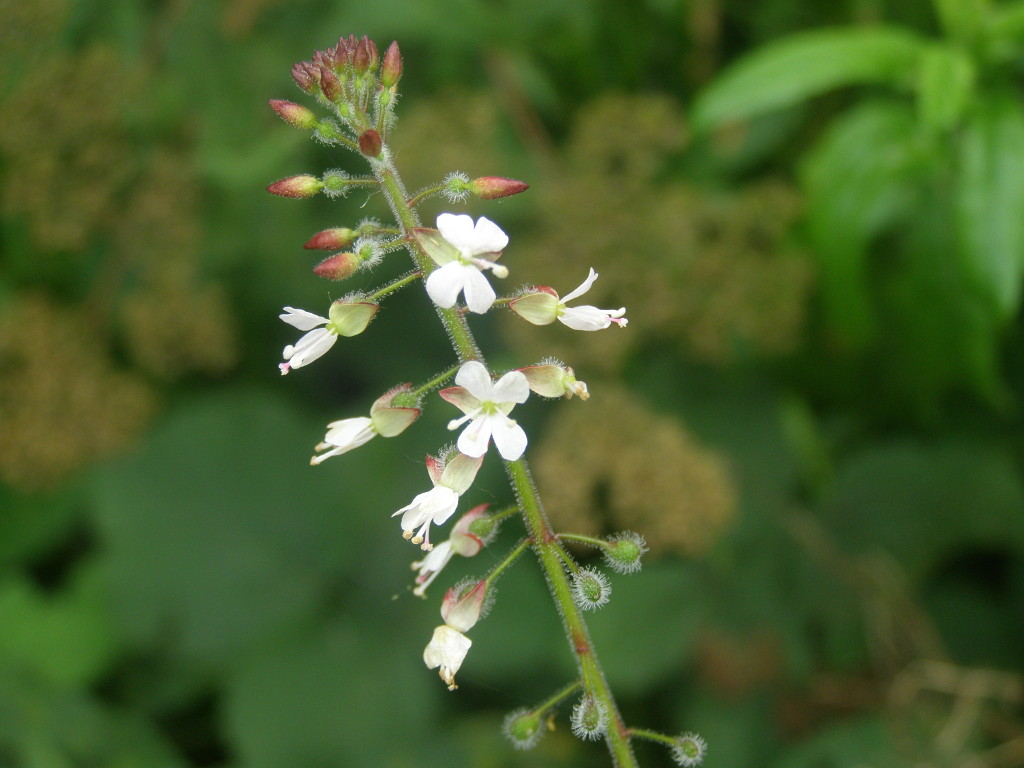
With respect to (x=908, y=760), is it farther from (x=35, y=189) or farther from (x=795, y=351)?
(x=35, y=189)

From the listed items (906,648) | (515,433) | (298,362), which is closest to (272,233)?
(298,362)

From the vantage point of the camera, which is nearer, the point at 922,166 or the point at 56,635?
the point at 922,166

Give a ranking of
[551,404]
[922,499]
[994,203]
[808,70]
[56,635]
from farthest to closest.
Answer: [551,404] → [922,499] → [56,635] → [808,70] → [994,203]

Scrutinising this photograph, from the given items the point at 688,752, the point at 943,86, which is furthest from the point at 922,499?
the point at 688,752

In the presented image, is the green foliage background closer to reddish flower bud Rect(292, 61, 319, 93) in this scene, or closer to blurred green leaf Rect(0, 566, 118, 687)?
blurred green leaf Rect(0, 566, 118, 687)

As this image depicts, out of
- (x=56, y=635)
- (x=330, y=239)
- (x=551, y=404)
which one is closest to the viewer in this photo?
(x=330, y=239)

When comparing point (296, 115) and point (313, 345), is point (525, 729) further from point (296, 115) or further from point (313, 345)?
point (296, 115)

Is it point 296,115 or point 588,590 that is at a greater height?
point 296,115

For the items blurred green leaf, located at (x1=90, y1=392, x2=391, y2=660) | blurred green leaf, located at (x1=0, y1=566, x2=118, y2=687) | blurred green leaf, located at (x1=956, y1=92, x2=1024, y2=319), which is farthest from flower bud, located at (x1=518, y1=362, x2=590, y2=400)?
blurred green leaf, located at (x1=0, y1=566, x2=118, y2=687)

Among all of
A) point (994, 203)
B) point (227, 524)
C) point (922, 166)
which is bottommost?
point (994, 203)
